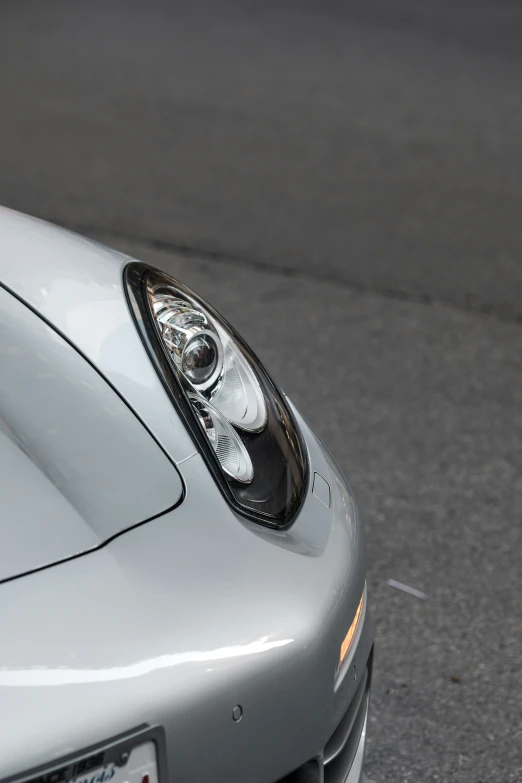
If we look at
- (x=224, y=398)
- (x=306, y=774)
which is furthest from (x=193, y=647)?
(x=224, y=398)

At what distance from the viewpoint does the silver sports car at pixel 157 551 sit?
1150 millimetres

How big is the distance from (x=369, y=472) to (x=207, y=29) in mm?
6156

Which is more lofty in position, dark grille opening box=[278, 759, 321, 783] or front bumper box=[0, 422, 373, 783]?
front bumper box=[0, 422, 373, 783]

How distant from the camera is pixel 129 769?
116 centimetres

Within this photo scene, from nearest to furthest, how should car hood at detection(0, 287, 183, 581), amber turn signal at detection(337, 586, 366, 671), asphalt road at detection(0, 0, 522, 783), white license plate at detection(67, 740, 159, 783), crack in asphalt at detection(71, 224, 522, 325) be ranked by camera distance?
white license plate at detection(67, 740, 159, 783) → car hood at detection(0, 287, 183, 581) → amber turn signal at detection(337, 586, 366, 671) → asphalt road at detection(0, 0, 522, 783) → crack in asphalt at detection(71, 224, 522, 325)

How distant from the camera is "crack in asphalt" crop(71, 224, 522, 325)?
4.16m

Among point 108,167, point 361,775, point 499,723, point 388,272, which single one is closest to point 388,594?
point 499,723

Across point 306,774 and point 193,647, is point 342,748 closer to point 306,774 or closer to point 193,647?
point 306,774

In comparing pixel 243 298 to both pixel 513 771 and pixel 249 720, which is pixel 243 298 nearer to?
pixel 513 771

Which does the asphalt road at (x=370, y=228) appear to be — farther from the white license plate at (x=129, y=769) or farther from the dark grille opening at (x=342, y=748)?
the white license plate at (x=129, y=769)

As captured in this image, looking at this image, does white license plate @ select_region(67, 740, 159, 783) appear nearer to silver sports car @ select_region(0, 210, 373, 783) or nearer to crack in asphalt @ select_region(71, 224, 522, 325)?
silver sports car @ select_region(0, 210, 373, 783)

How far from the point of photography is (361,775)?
166 cm

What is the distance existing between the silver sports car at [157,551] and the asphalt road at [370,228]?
2.24 feet

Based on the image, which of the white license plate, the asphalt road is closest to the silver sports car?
the white license plate
